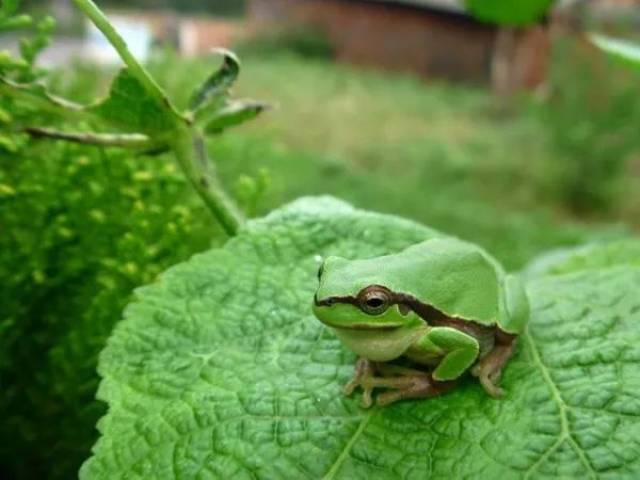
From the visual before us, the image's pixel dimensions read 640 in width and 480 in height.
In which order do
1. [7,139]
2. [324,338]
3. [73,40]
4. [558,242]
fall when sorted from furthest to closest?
[73,40]
[558,242]
[7,139]
[324,338]

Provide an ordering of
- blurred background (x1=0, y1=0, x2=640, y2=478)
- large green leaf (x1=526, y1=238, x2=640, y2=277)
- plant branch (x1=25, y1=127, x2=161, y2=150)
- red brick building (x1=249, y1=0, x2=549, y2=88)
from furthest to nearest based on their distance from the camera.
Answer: red brick building (x1=249, y1=0, x2=549, y2=88)
large green leaf (x1=526, y1=238, x2=640, y2=277)
blurred background (x1=0, y1=0, x2=640, y2=478)
plant branch (x1=25, y1=127, x2=161, y2=150)

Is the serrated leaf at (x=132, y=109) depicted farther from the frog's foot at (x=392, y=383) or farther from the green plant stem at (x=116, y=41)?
the frog's foot at (x=392, y=383)

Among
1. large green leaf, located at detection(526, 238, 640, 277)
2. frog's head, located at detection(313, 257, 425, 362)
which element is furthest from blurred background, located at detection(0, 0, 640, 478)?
large green leaf, located at detection(526, 238, 640, 277)

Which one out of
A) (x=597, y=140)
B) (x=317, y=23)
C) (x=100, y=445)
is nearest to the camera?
(x=100, y=445)

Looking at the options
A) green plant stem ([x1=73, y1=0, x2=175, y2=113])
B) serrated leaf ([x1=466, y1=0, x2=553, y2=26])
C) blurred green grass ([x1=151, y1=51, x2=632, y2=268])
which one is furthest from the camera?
blurred green grass ([x1=151, y1=51, x2=632, y2=268])

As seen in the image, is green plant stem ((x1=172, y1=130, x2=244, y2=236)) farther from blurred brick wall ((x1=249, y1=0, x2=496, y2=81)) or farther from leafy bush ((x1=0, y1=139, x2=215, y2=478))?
blurred brick wall ((x1=249, y1=0, x2=496, y2=81))

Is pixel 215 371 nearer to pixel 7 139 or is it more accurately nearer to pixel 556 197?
pixel 7 139

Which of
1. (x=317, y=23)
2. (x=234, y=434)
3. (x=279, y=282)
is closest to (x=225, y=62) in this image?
(x=279, y=282)

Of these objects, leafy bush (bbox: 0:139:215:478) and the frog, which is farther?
leafy bush (bbox: 0:139:215:478)
